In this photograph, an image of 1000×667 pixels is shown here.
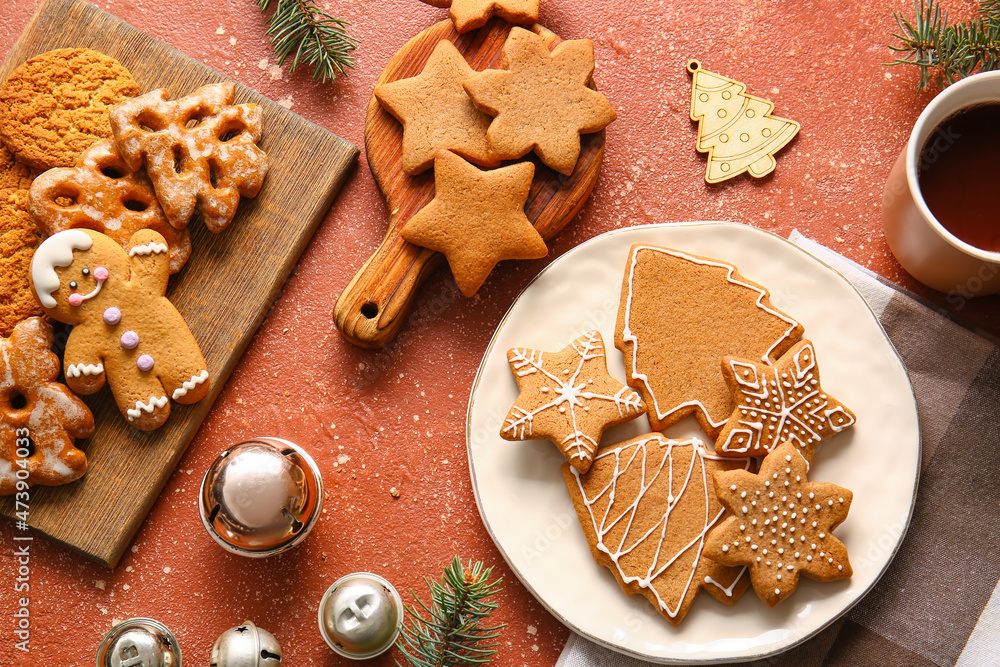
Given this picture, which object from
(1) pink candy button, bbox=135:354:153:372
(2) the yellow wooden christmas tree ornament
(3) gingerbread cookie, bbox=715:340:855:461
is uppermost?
(2) the yellow wooden christmas tree ornament

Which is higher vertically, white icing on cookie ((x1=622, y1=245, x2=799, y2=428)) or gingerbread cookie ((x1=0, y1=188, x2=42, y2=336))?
gingerbread cookie ((x1=0, y1=188, x2=42, y2=336))

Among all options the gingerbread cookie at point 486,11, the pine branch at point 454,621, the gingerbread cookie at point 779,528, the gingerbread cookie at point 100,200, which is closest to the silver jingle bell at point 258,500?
the pine branch at point 454,621

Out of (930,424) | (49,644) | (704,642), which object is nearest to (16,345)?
(49,644)

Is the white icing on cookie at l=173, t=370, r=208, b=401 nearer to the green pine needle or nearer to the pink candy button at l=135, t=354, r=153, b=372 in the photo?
the pink candy button at l=135, t=354, r=153, b=372

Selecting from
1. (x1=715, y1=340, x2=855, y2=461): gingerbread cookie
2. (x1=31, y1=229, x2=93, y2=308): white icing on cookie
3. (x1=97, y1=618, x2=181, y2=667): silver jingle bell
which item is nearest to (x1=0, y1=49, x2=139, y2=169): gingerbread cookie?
(x1=31, y1=229, x2=93, y2=308): white icing on cookie

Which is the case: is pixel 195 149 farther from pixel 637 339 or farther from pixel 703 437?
pixel 703 437

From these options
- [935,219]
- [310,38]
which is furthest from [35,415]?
[935,219]
